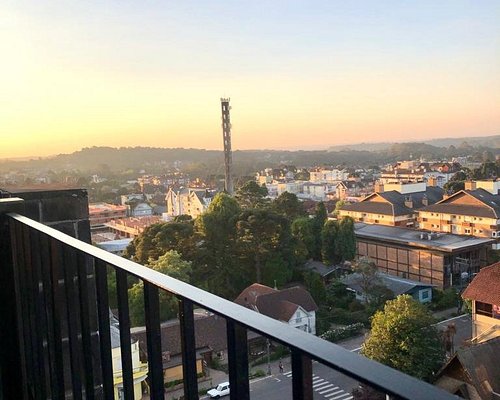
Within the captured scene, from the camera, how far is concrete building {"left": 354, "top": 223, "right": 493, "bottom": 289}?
46.2ft

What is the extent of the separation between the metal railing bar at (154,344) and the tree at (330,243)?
14.4 metres

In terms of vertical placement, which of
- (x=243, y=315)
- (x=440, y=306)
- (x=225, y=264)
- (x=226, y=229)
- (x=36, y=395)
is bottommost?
(x=440, y=306)

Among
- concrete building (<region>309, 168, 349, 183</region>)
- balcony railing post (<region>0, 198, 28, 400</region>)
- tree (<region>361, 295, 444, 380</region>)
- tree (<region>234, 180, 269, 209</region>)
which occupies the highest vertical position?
balcony railing post (<region>0, 198, 28, 400</region>)

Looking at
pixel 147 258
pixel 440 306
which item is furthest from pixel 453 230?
pixel 147 258

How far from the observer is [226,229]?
44.1 ft

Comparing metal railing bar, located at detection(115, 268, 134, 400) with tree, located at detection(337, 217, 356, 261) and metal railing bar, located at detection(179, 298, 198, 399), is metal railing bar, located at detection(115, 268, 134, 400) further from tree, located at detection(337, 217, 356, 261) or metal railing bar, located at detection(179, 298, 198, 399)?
tree, located at detection(337, 217, 356, 261)

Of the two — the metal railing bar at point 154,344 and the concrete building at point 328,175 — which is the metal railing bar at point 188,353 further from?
the concrete building at point 328,175

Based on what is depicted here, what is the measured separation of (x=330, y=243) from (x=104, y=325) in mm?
14401

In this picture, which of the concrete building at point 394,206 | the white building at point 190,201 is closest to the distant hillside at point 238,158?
the white building at point 190,201

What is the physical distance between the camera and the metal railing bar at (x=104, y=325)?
893 mm

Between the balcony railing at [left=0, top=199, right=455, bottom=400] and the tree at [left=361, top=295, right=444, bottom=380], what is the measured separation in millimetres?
6428

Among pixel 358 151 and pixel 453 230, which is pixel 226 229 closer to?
pixel 453 230

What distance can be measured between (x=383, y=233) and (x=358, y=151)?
72.7 metres

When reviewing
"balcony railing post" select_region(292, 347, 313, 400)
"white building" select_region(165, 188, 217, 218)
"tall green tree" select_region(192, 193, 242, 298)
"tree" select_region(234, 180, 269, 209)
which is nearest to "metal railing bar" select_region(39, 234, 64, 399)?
"balcony railing post" select_region(292, 347, 313, 400)
